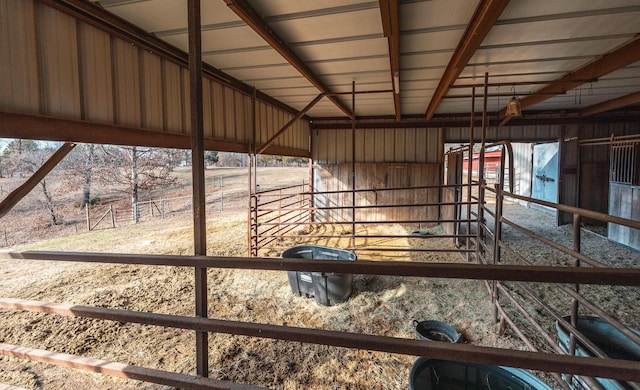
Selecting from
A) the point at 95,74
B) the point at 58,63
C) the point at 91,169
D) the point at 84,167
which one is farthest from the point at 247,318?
the point at 84,167

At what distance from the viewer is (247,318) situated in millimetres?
3318

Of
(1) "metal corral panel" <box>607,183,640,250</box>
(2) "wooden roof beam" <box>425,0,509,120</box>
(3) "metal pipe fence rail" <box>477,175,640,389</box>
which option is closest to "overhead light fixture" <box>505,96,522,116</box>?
(2) "wooden roof beam" <box>425,0,509,120</box>

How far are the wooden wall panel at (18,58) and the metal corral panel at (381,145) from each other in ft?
22.0

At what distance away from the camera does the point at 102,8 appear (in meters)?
2.34

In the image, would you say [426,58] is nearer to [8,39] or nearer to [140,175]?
[8,39]

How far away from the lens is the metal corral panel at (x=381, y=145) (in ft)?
25.9

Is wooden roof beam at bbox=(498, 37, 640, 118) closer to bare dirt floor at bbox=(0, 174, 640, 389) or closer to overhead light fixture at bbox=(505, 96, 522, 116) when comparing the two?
overhead light fixture at bbox=(505, 96, 522, 116)

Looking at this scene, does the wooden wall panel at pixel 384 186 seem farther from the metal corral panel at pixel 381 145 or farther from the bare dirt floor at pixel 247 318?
the bare dirt floor at pixel 247 318

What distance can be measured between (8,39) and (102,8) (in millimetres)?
734

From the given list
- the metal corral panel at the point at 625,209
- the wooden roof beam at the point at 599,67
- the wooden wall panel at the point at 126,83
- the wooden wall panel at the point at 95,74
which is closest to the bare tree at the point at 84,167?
the wooden wall panel at the point at 126,83

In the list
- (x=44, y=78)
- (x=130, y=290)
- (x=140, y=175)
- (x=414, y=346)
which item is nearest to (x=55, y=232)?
(x=140, y=175)

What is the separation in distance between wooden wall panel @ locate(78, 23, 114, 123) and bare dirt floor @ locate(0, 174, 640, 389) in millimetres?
2068

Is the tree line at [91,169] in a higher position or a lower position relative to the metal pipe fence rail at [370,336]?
higher

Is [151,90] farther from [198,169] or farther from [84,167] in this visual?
[84,167]
